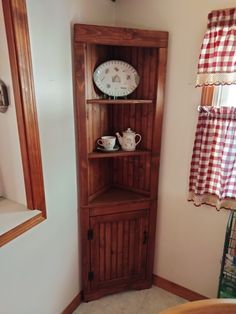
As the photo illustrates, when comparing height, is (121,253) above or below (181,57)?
below

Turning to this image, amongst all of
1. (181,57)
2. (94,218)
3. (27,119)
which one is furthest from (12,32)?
(94,218)

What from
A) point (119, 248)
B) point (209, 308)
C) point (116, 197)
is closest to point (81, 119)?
point (116, 197)

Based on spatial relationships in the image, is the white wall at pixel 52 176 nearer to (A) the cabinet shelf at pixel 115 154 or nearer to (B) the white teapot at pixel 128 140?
(A) the cabinet shelf at pixel 115 154

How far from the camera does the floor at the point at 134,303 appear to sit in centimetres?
178

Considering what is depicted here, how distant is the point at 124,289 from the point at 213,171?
3.93 feet

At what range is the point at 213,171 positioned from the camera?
149 centimetres

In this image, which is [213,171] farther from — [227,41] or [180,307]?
[180,307]

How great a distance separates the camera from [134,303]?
6.05ft

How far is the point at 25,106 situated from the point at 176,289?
179cm

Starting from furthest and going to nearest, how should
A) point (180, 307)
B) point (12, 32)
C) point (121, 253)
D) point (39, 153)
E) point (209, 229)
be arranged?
1. point (121, 253)
2. point (209, 229)
3. point (39, 153)
4. point (12, 32)
5. point (180, 307)

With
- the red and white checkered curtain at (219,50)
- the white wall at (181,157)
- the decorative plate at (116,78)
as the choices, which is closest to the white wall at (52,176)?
the decorative plate at (116,78)

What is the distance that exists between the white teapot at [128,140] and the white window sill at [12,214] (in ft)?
2.41

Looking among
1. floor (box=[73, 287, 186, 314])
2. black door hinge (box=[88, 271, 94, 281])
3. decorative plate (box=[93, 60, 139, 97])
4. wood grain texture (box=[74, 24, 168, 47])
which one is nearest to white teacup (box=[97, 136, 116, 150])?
decorative plate (box=[93, 60, 139, 97])

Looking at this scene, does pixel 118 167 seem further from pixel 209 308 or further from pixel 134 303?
pixel 209 308
